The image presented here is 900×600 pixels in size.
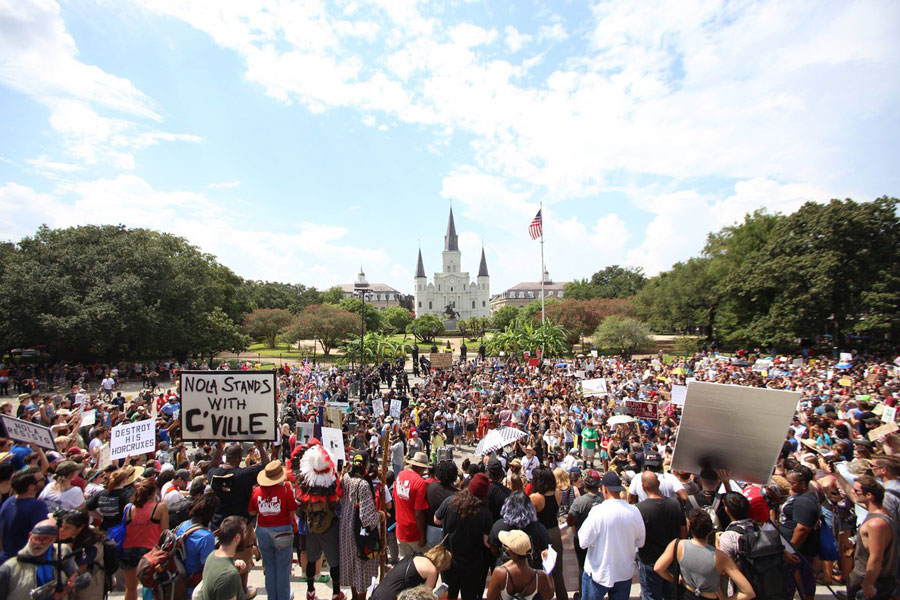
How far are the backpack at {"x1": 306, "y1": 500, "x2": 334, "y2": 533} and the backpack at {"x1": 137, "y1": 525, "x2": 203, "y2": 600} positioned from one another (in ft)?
3.27

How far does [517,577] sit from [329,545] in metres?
2.25

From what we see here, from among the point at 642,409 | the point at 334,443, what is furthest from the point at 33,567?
the point at 642,409

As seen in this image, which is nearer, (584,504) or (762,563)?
(762,563)

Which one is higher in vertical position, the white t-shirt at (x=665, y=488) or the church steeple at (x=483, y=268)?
the church steeple at (x=483, y=268)

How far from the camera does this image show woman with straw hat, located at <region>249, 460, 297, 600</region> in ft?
14.4

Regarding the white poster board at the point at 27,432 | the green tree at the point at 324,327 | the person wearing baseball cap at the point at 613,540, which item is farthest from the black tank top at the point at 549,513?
the green tree at the point at 324,327

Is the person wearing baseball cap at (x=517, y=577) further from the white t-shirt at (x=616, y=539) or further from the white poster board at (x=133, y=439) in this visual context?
the white poster board at (x=133, y=439)

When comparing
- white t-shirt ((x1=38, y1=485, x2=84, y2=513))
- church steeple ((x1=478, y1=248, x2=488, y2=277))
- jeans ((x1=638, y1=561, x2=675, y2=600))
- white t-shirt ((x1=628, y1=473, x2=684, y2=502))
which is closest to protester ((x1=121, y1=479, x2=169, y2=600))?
white t-shirt ((x1=38, y1=485, x2=84, y2=513))

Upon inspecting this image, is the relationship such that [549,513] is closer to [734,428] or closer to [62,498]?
[734,428]

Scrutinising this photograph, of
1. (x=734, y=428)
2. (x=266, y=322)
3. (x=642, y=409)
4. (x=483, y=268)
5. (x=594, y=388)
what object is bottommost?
(x=642, y=409)

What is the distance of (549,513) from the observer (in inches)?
176

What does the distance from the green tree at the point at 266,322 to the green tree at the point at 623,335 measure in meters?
36.4

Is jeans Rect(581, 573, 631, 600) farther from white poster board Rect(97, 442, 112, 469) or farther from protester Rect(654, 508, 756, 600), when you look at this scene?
white poster board Rect(97, 442, 112, 469)

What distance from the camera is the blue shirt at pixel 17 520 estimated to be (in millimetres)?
3990
